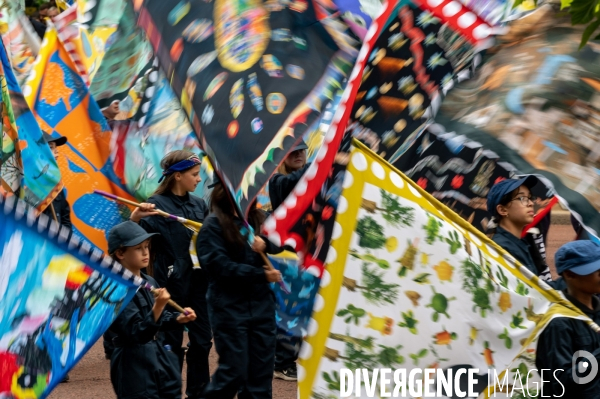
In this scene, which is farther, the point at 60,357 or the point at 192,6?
the point at 192,6

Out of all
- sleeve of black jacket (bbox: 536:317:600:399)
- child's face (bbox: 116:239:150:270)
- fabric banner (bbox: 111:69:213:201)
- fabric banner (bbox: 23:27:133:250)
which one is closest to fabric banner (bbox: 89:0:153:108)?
fabric banner (bbox: 111:69:213:201)

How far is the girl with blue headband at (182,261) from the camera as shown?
23.4 ft

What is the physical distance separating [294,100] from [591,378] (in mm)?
1636

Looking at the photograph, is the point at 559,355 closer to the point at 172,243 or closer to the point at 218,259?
the point at 218,259

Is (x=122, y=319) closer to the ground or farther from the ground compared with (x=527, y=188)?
closer to the ground

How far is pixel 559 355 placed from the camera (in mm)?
4480

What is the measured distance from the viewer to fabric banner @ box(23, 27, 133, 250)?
7680mm

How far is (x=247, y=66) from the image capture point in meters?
4.88

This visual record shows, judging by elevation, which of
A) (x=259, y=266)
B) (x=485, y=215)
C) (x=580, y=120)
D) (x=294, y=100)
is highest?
(x=580, y=120)

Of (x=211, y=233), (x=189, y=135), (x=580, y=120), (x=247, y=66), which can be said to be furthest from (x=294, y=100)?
(x=189, y=135)

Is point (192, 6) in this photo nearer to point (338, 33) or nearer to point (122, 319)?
point (338, 33)

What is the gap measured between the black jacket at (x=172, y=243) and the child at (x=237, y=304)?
757 mm

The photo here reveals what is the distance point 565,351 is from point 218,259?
7.75 feet

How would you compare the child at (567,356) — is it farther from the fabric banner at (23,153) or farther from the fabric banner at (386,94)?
the fabric banner at (23,153)
